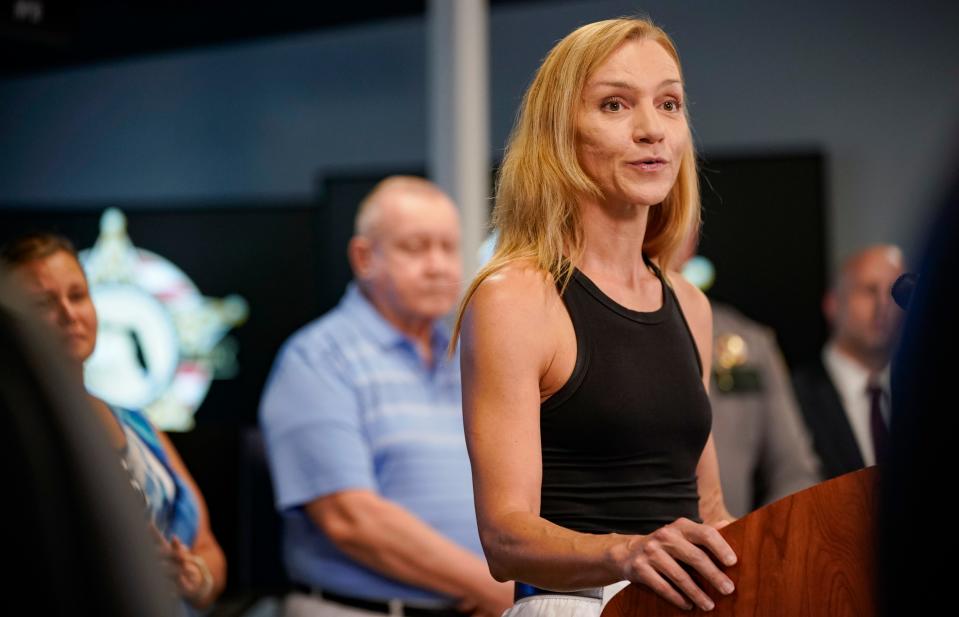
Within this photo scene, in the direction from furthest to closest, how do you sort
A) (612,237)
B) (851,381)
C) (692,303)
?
(851,381)
(692,303)
(612,237)

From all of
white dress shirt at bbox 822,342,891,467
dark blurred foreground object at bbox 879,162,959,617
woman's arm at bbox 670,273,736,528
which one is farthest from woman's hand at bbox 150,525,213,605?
white dress shirt at bbox 822,342,891,467

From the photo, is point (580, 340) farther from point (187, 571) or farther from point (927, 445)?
point (187, 571)

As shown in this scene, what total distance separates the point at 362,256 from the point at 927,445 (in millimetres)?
2255

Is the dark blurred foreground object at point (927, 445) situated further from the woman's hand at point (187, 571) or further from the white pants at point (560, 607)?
the woman's hand at point (187, 571)

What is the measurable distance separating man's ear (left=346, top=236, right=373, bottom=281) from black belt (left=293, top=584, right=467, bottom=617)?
2.49 feet

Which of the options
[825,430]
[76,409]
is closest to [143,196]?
[825,430]

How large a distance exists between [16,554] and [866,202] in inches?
188

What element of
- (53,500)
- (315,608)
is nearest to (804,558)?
(53,500)

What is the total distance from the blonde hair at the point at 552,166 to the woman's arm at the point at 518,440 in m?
0.04

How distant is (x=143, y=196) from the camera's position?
6.24 metres

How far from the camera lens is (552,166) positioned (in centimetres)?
114

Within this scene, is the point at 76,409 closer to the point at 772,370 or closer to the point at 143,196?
the point at 772,370

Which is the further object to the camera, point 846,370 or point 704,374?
point 846,370

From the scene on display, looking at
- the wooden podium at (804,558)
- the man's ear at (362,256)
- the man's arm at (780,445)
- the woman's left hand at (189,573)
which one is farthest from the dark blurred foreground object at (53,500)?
the man's arm at (780,445)
